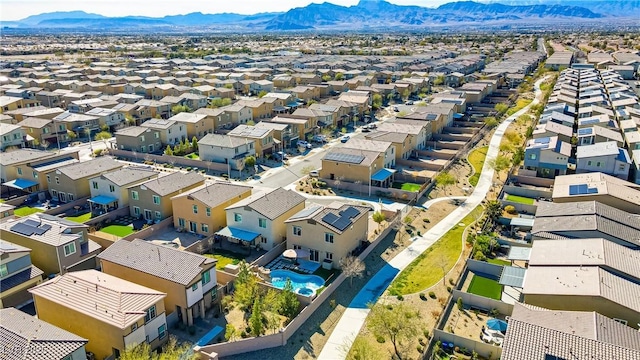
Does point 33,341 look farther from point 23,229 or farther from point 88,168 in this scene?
point 88,168

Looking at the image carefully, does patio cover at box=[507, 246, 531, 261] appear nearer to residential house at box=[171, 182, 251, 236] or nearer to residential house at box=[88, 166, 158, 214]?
residential house at box=[171, 182, 251, 236]

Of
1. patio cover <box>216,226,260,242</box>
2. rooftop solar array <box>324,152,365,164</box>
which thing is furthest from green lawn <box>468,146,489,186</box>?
patio cover <box>216,226,260,242</box>

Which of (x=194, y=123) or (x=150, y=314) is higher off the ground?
(x=194, y=123)

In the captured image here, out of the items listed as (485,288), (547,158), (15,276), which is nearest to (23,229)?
(15,276)

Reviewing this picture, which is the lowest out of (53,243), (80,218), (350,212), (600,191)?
(80,218)

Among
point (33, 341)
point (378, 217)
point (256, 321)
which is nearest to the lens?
point (33, 341)
